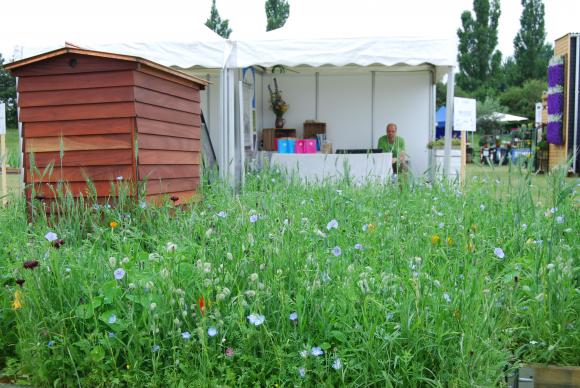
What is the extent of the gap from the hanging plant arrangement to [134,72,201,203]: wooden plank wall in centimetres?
1282

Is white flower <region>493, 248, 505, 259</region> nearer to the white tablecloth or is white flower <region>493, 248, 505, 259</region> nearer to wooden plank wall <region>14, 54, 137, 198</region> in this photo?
wooden plank wall <region>14, 54, 137, 198</region>

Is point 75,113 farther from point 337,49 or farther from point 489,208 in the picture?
point 337,49

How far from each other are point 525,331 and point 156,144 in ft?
10.1

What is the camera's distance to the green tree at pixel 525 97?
125ft

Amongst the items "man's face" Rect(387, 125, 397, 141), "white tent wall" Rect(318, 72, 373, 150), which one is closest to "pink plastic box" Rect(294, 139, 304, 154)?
"man's face" Rect(387, 125, 397, 141)

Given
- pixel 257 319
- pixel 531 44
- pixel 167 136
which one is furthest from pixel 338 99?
pixel 531 44

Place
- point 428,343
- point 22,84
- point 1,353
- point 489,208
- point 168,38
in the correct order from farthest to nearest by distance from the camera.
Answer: point 168,38
point 22,84
point 489,208
point 1,353
point 428,343

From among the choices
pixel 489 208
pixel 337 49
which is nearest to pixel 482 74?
pixel 337 49

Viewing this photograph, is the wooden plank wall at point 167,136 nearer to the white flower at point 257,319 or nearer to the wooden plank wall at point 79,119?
the wooden plank wall at point 79,119

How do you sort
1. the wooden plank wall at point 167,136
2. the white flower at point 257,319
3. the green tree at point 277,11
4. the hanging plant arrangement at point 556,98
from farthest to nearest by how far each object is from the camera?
the green tree at point 277,11, the hanging plant arrangement at point 556,98, the wooden plank wall at point 167,136, the white flower at point 257,319

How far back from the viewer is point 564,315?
2.43m

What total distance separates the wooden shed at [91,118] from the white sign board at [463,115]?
15.0 ft

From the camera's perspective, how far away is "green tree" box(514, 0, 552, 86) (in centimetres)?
4219

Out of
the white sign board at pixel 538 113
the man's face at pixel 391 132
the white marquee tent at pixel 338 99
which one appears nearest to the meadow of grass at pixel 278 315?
the white marquee tent at pixel 338 99
